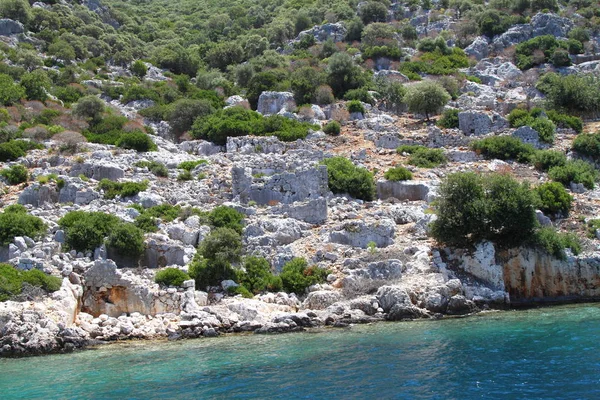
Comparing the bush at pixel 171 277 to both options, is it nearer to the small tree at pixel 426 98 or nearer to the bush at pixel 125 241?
the bush at pixel 125 241

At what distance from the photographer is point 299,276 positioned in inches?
1039

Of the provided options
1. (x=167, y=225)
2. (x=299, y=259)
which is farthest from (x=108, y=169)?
(x=299, y=259)

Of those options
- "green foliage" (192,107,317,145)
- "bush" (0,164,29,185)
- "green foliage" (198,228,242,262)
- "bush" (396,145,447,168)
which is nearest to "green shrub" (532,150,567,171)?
"bush" (396,145,447,168)

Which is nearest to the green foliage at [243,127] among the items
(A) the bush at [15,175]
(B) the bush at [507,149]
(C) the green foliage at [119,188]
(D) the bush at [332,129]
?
(D) the bush at [332,129]

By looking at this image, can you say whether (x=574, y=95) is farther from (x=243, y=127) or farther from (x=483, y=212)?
(x=483, y=212)

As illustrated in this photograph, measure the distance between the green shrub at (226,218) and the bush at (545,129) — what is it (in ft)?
67.9

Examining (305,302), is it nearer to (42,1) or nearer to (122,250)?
(122,250)

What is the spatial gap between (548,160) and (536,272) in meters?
11.6

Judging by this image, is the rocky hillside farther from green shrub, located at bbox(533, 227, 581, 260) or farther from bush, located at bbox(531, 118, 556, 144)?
bush, located at bbox(531, 118, 556, 144)

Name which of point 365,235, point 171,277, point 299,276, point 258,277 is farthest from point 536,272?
point 171,277

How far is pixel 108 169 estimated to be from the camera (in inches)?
1371

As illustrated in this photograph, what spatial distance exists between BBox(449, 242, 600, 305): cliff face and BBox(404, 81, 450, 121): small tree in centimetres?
2119

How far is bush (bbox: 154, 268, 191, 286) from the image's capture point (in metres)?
25.6

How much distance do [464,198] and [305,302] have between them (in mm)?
8181
